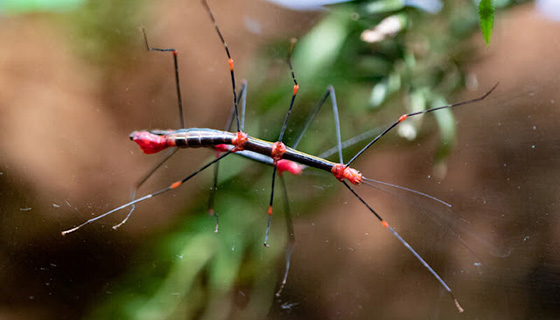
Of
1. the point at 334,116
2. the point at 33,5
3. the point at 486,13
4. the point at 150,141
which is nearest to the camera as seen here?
the point at 486,13

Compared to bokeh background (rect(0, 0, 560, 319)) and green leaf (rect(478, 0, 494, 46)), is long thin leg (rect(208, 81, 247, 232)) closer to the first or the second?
bokeh background (rect(0, 0, 560, 319))

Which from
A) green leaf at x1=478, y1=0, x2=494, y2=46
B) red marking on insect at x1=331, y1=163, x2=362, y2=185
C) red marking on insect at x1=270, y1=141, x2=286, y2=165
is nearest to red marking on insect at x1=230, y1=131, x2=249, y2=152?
red marking on insect at x1=270, y1=141, x2=286, y2=165

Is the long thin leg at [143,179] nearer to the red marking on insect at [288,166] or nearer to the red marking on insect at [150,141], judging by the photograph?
the red marking on insect at [150,141]

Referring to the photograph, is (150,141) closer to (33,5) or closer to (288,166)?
(288,166)

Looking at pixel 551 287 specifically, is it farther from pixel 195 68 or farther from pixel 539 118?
pixel 195 68

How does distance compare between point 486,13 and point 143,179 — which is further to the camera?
point 143,179

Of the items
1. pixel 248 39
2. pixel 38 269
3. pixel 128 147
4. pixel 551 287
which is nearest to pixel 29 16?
pixel 128 147

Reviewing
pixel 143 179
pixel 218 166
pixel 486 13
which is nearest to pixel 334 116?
pixel 218 166
